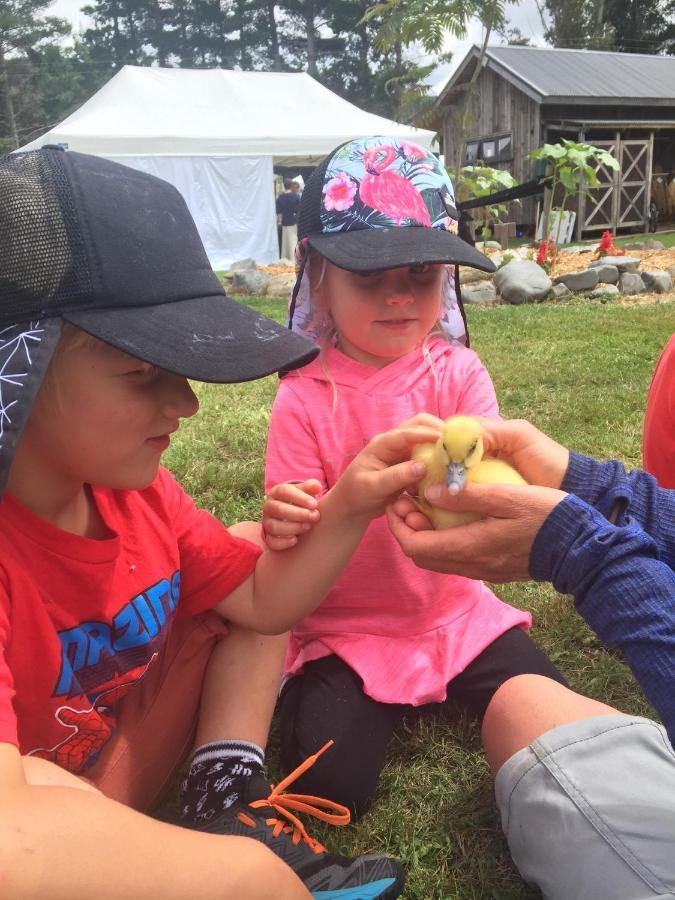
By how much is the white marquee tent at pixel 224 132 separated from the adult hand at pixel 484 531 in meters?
15.9

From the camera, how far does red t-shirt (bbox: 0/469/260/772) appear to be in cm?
140

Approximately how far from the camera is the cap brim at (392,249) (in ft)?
6.45

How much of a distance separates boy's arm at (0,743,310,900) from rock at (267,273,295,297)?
10.3 metres

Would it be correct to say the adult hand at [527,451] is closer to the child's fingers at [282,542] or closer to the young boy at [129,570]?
the young boy at [129,570]

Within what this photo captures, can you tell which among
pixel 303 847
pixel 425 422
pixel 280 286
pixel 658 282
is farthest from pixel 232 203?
pixel 303 847

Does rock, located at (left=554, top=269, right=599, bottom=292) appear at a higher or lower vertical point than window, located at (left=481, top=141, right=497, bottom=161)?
higher

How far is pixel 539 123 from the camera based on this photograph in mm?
20047

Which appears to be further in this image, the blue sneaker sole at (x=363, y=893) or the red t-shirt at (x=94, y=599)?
the blue sneaker sole at (x=363, y=893)

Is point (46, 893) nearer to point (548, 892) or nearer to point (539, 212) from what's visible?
point (548, 892)

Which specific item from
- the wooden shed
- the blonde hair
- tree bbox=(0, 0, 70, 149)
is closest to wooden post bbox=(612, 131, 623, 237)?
the wooden shed

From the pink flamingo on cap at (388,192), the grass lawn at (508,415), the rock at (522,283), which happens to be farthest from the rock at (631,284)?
the pink flamingo on cap at (388,192)

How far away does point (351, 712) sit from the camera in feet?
6.57

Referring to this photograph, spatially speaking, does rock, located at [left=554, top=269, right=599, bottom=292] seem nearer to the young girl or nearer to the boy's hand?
the young girl

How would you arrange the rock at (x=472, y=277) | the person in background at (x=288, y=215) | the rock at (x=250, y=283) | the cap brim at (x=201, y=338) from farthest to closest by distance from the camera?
the person in background at (x=288, y=215), the rock at (x=250, y=283), the rock at (x=472, y=277), the cap brim at (x=201, y=338)
